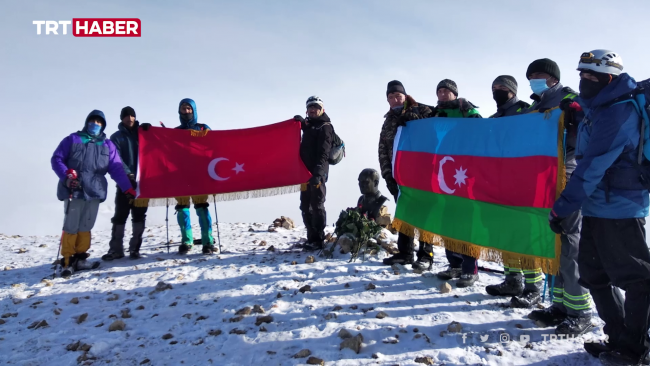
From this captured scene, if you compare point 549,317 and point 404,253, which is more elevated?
point 404,253

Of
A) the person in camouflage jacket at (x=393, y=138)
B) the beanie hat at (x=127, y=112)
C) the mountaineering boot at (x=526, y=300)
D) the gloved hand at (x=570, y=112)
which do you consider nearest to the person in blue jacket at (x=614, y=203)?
the gloved hand at (x=570, y=112)

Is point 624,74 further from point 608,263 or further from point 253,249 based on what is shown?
point 253,249

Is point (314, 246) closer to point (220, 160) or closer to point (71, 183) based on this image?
point (220, 160)

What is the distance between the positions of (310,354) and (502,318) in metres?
2.10

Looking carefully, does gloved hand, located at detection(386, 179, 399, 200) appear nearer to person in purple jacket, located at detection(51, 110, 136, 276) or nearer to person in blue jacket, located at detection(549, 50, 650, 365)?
person in blue jacket, located at detection(549, 50, 650, 365)

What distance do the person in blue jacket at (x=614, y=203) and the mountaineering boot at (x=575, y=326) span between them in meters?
0.36

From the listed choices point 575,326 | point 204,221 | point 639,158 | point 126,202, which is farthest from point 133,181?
point 639,158

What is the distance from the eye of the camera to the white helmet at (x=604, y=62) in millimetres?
3309

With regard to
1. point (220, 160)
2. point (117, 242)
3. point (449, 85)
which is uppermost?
point (449, 85)

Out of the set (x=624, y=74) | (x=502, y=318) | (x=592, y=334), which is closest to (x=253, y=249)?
(x=502, y=318)

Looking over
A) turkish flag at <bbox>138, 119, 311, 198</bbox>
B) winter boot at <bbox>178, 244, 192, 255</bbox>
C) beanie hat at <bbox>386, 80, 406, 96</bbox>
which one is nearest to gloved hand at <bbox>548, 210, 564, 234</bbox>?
beanie hat at <bbox>386, 80, 406, 96</bbox>

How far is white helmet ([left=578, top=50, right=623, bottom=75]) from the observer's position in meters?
3.31

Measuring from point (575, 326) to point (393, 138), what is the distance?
11.3 feet

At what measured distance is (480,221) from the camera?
4.82m
